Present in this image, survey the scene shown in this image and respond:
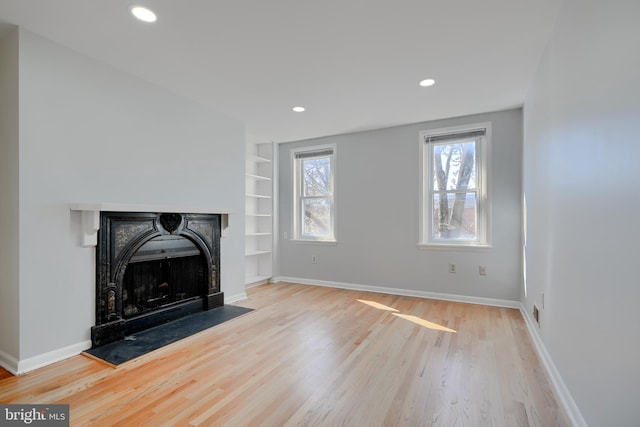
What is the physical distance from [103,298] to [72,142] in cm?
132

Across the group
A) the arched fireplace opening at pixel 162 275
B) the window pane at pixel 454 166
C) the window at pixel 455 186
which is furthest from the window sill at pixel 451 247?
the arched fireplace opening at pixel 162 275

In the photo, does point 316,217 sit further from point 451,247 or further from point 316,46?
point 316,46

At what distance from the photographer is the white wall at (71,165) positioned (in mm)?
2188

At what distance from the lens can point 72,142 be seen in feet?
7.95

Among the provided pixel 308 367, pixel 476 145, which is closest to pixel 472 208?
pixel 476 145

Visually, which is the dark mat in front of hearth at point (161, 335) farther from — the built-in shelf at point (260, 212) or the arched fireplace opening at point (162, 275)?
the built-in shelf at point (260, 212)

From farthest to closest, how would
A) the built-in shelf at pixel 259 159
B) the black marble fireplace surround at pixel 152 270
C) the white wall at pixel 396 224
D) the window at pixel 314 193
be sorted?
the window at pixel 314 193, the built-in shelf at pixel 259 159, the white wall at pixel 396 224, the black marble fireplace surround at pixel 152 270

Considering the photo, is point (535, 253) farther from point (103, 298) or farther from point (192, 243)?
point (103, 298)

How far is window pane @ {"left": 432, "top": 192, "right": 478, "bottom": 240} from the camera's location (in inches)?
157

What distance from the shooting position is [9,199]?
219 centimetres

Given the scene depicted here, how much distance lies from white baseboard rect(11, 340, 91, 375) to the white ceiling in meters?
2.41

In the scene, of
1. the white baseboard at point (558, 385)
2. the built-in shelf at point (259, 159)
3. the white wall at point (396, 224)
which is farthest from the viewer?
the built-in shelf at point (259, 159)

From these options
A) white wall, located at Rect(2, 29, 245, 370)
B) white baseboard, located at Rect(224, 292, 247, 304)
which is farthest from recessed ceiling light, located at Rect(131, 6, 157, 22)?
→ white baseboard, located at Rect(224, 292, 247, 304)

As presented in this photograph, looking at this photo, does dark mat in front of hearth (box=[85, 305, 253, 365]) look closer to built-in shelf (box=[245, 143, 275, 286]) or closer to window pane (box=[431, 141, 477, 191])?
built-in shelf (box=[245, 143, 275, 286])
